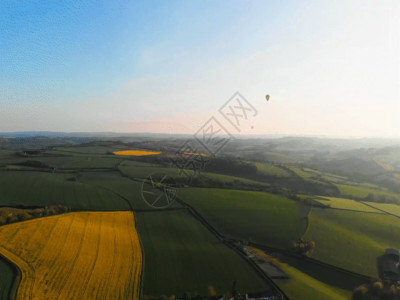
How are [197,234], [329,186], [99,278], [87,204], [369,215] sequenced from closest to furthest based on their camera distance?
1. [99,278]
2. [197,234]
3. [87,204]
4. [369,215]
5. [329,186]

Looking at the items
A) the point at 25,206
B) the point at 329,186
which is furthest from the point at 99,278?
the point at 329,186

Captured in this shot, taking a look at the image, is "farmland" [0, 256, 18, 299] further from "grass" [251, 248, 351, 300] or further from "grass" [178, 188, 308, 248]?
"grass" [178, 188, 308, 248]

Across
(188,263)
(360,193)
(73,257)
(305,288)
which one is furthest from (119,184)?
(360,193)

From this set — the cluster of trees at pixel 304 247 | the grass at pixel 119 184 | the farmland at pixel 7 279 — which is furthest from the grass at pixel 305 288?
the farmland at pixel 7 279

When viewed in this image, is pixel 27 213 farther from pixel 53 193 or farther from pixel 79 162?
pixel 79 162

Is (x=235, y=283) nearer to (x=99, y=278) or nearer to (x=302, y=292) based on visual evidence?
(x=302, y=292)

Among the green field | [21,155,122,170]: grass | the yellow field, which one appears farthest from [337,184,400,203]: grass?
[21,155,122,170]: grass

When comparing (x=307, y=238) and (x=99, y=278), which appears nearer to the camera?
(x=99, y=278)
